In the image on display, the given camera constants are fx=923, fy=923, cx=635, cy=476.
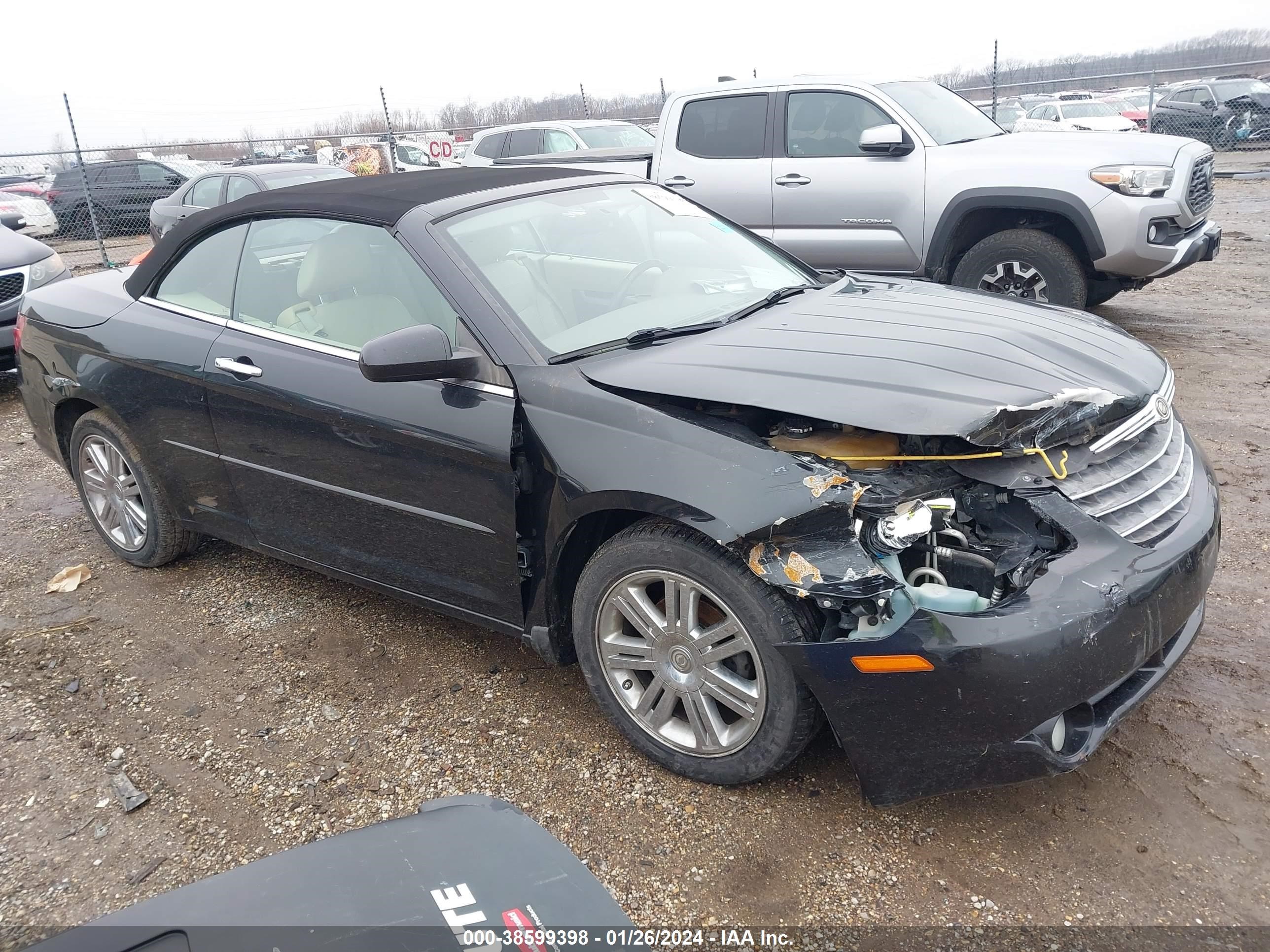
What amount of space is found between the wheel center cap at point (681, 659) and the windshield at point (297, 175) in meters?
8.96

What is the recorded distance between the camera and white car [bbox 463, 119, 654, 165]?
11.7 meters

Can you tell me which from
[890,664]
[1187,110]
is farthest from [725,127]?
[1187,110]

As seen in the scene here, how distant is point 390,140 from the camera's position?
665 inches

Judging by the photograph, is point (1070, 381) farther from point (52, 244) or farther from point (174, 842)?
point (52, 244)

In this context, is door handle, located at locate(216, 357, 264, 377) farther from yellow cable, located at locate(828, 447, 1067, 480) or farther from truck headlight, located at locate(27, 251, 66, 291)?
truck headlight, located at locate(27, 251, 66, 291)

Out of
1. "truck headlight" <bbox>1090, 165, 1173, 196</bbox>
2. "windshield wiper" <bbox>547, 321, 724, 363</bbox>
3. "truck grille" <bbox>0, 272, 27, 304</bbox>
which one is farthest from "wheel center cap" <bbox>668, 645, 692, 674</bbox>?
"truck grille" <bbox>0, 272, 27, 304</bbox>

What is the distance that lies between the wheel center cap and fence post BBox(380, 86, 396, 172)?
50.7 feet

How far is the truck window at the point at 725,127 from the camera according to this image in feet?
23.7

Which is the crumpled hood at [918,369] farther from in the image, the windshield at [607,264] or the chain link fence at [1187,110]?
the chain link fence at [1187,110]

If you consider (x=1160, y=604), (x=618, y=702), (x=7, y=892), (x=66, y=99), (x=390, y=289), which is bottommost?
(x=7, y=892)

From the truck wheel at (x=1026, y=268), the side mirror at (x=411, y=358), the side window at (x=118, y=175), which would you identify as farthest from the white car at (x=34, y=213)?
the side mirror at (x=411, y=358)

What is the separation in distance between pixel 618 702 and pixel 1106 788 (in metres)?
1.37

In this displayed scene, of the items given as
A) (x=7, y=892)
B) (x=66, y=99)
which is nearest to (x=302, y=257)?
(x=7, y=892)

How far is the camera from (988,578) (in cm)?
231
